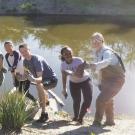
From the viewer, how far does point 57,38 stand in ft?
76.0

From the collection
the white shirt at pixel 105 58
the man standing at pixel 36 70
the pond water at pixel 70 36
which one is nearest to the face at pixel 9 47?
the man standing at pixel 36 70

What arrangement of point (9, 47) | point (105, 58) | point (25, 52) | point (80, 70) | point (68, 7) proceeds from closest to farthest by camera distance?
point (105, 58), point (80, 70), point (25, 52), point (9, 47), point (68, 7)

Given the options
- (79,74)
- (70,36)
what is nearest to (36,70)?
(79,74)

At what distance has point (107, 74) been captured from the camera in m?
8.07

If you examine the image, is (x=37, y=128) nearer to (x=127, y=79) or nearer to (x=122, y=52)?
(x=127, y=79)

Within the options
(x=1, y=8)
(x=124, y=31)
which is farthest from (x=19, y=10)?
(x=124, y=31)

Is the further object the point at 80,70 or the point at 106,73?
the point at 80,70

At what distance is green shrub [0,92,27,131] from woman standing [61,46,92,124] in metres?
1.27

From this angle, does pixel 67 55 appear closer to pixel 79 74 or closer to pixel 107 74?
pixel 79 74

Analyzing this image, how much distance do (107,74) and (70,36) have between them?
15.7 m

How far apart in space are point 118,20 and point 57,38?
6600 mm

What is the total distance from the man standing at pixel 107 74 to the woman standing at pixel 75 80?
0.42m

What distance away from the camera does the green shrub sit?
743 centimetres

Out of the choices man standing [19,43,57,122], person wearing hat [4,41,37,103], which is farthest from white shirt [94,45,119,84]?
person wearing hat [4,41,37,103]
